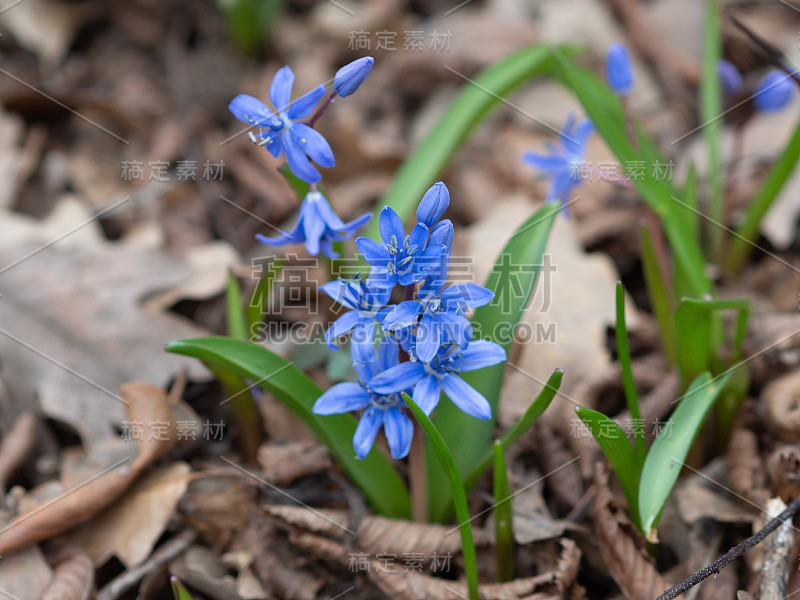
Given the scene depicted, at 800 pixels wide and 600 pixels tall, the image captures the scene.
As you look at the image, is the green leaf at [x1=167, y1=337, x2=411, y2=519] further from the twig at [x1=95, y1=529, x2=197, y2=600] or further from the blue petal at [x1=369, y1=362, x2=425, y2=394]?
the twig at [x1=95, y1=529, x2=197, y2=600]

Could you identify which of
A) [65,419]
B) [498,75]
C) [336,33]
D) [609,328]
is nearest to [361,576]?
[65,419]

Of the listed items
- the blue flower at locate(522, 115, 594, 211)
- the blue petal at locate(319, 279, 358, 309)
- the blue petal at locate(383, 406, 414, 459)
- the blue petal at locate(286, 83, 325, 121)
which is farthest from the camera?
the blue flower at locate(522, 115, 594, 211)

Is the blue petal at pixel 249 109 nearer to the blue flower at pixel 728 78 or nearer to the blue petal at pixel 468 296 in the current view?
the blue petal at pixel 468 296

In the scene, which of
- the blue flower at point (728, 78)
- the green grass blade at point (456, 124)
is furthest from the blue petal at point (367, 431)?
the blue flower at point (728, 78)

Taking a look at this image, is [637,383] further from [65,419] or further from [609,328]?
[65,419]

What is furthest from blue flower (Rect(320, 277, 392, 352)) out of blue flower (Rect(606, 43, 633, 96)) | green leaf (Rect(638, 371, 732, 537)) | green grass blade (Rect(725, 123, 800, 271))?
green grass blade (Rect(725, 123, 800, 271))
